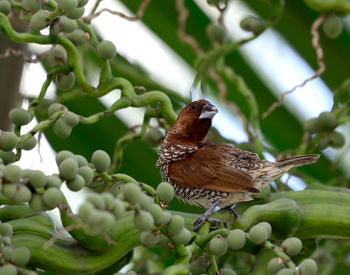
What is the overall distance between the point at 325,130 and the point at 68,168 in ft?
2.61

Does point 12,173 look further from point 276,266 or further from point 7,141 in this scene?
point 276,266

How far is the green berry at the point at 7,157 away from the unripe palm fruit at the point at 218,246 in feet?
1.04

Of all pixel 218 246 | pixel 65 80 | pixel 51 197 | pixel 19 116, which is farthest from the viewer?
pixel 65 80

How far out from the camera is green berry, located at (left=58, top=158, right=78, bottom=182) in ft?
3.21

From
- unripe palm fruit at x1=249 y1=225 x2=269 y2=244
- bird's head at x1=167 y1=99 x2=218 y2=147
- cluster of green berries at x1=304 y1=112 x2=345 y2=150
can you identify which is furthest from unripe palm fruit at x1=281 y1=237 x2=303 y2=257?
bird's head at x1=167 y1=99 x2=218 y2=147

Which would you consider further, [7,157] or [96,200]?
[7,157]

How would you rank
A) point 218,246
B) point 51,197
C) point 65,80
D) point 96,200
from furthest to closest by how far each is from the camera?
point 65,80
point 218,246
point 51,197
point 96,200

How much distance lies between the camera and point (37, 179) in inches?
36.7

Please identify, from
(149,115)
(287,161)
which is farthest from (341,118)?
(149,115)

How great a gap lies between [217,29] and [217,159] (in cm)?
29

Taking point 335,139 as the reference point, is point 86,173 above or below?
above

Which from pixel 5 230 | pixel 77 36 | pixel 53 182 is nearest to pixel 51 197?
pixel 53 182

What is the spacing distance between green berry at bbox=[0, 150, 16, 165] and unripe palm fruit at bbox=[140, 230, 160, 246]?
0.85ft

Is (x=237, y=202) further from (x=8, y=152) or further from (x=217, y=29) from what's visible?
(x=8, y=152)
